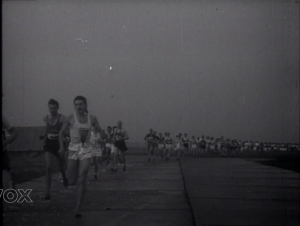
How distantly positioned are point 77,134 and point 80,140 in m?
0.09

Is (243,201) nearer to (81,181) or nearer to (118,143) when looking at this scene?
(81,181)

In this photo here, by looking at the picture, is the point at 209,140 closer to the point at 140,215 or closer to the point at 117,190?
the point at 117,190

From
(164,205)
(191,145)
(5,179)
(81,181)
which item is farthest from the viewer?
(191,145)

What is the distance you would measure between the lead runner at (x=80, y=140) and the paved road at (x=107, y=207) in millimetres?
354

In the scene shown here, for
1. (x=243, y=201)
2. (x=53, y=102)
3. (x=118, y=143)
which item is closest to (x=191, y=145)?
(x=118, y=143)

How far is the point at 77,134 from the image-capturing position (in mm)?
5957

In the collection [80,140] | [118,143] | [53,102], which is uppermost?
[53,102]

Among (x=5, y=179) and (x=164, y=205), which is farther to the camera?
(x=164, y=205)

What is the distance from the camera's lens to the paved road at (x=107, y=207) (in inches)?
218

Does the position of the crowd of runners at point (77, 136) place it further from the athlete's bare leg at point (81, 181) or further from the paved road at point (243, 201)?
the paved road at point (243, 201)

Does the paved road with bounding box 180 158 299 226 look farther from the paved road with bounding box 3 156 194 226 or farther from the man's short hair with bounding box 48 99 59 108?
the man's short hair with bounding box 48 99 59 108

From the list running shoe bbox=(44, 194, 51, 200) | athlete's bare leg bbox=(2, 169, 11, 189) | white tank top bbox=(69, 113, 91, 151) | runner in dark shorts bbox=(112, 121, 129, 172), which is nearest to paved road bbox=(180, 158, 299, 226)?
white tank top bbox=(69, 113, 91, 151)

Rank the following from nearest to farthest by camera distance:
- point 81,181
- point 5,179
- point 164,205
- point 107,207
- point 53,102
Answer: point 5,179 < point 53,102 < point 81,181 < point 107,207 < point 164,205

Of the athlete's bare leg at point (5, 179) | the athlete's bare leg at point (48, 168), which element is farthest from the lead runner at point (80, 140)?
the athlete's bare leg at point (5, 179)
